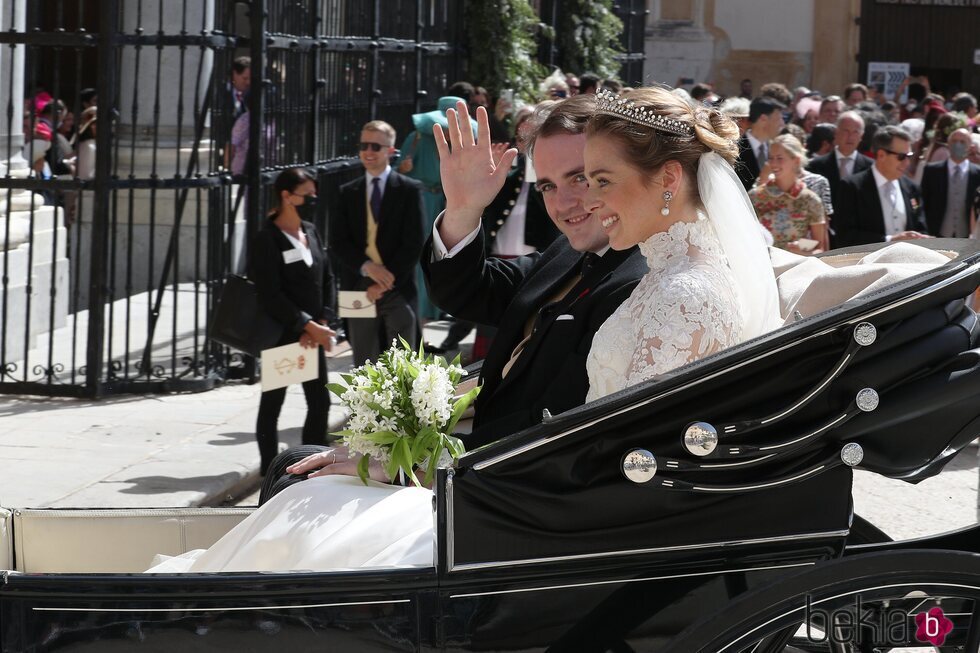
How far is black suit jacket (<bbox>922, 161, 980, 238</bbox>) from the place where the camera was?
984 centimetres

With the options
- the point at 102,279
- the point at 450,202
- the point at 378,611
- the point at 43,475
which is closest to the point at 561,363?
the point at 450,202

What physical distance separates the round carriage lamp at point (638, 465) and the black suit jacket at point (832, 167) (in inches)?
273

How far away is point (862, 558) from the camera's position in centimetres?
247

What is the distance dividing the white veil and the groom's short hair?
0.46m

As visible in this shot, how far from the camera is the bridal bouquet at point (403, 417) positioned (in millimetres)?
3000

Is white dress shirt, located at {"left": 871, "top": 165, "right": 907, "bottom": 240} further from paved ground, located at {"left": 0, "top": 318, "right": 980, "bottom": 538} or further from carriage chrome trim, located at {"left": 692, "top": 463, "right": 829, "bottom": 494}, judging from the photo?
carriage chrome trim, located at {"left": 692, "top": 463, "right": 829, "bottom": 494}

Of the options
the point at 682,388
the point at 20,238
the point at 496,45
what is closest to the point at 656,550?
the point at 682,388

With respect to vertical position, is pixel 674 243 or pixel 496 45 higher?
pixel 496 45

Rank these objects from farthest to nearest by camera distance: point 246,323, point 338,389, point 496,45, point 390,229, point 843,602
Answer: point 496,45 → point 390,229 → point 246,323 → point 338,389 → point 843,602

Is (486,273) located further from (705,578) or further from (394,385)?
(705,578)

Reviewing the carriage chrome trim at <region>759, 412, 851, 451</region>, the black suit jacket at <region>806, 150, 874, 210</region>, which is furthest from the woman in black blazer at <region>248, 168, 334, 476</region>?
the black suit jacket at <region>806, 150, 874, 210</region>

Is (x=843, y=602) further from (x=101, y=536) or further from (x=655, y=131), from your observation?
(x=101, y=536)

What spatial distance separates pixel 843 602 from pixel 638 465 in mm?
469

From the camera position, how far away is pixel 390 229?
7.32m
